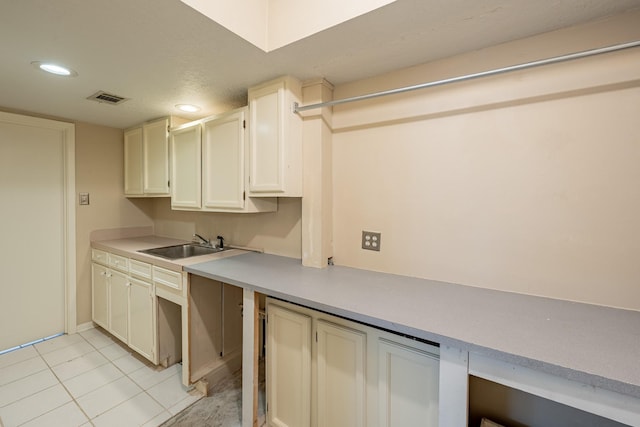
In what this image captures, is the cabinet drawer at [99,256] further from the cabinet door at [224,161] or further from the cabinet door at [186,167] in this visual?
the cabinet door at [224,161]

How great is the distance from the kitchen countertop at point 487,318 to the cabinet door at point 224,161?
59cm

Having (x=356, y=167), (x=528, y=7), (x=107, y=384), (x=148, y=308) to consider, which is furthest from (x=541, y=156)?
(x=107, y=384)

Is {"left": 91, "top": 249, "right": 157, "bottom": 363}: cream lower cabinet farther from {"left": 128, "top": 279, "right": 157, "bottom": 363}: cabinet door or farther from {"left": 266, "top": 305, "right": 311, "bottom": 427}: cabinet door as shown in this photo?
{"left": 266, "top": 305, "right": 311, "bottom": 427}: cabinet door

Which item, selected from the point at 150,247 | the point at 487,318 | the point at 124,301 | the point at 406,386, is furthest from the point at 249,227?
the point at 487,318

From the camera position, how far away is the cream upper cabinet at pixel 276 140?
5.45ft

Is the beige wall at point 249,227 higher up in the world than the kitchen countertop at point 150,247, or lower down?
higher up

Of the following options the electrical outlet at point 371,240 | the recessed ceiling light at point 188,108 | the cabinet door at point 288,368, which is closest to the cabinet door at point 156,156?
the recessed ceiling light at point 188,108

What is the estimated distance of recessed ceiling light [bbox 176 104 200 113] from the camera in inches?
86.7

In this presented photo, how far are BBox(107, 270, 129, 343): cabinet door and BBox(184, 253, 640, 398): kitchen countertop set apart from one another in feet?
3.85

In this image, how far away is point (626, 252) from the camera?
1.10m

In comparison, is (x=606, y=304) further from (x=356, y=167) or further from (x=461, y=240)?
(x=356, y=167)

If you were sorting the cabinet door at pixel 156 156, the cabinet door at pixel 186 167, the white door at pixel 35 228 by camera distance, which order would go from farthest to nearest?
the cabinet door at pixel 156 156 < the white door at pixel 35 228 < the cabinet door at pixel 186 167

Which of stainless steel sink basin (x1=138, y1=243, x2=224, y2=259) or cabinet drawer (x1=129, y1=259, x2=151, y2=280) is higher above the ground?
stainless steel sink basin (x1=138, y1=243, x2=224, y2=259)

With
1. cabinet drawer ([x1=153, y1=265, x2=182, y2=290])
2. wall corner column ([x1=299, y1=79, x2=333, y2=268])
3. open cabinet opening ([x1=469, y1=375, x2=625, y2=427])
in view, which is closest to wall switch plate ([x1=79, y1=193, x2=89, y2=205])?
cabinet drawer ([x1=153, y1=265, x2=182, y2=290])
